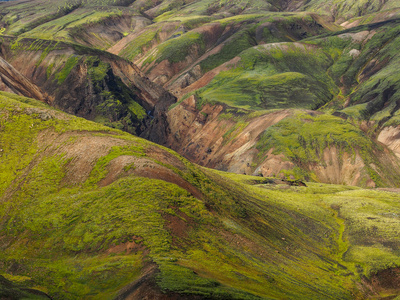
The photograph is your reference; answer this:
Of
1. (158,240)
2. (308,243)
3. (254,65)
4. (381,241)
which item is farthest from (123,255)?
(254,65)

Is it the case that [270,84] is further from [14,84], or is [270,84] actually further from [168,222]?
[168,222]

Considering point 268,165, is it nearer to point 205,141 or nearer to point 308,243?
point 205,141

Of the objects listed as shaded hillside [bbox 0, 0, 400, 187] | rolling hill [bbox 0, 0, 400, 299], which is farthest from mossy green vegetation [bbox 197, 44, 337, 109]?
rolling hill [bbox 0, 0, 400, 299]

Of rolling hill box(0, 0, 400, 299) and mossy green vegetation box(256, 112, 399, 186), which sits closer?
rolling hill box(0, 0, 400, 299)

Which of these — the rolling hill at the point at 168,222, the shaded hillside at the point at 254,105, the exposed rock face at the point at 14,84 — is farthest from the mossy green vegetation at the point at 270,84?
the exposed rock face at the point at 14,84

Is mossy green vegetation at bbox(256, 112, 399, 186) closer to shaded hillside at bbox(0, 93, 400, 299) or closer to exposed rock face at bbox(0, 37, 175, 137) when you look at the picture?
shaded hillside at bbox(0, 93, 400, 299)

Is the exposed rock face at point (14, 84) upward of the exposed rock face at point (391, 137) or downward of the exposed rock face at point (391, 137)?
downward

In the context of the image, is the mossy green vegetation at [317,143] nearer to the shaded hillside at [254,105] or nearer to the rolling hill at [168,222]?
the shaded hillside at [254,105]

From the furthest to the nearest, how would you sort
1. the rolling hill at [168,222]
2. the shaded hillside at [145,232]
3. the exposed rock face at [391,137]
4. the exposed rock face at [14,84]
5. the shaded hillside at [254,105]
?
the exposed rock face at [391,137], the shaded hillside at [254,105], the exposed rock face at [14,84], the rolling hill at [168,222], the shaded hillside at [145,232]
